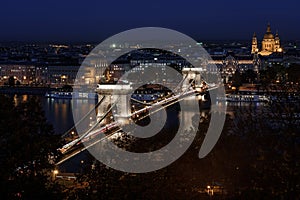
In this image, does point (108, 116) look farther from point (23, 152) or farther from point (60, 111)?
point (23, 152)

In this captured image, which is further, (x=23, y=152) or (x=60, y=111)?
(x=60, y=111)

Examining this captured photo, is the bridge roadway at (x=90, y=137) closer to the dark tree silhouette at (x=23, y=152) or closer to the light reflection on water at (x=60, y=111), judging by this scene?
the light reflection on water at (x=60, y=111)

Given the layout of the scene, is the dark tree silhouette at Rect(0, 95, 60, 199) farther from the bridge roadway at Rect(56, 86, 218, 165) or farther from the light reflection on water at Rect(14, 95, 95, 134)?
the light reflection on water at Rect(14, 95, 95, 134)

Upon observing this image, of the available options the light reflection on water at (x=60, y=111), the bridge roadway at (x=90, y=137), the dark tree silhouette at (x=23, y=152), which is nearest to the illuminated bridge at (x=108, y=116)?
the bridge roadway at (x=90, y=137)

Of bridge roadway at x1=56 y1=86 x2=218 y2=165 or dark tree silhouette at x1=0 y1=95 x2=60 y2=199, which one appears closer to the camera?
dark tree silhouette at x1=0 y1=95 x2=60 y2=199

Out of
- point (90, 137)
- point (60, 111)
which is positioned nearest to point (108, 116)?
point (90, 137)

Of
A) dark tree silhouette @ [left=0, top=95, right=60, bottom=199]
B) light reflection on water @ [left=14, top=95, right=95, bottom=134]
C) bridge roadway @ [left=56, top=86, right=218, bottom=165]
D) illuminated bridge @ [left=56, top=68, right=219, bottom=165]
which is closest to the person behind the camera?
dark tree silhouette @ [left=0, top=95, right=60, bottom=199]

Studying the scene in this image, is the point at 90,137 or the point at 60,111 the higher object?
the point at 90,137

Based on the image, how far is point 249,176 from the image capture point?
Result: 2.66 meters

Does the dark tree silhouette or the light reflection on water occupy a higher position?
the dark tree silhouette

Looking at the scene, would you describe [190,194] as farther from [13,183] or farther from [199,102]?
[199,102]

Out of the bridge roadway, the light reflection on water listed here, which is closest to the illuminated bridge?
the bridge roadway

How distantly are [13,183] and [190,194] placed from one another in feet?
2.63

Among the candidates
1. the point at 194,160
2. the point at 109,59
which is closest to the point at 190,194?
the point at 194,160
